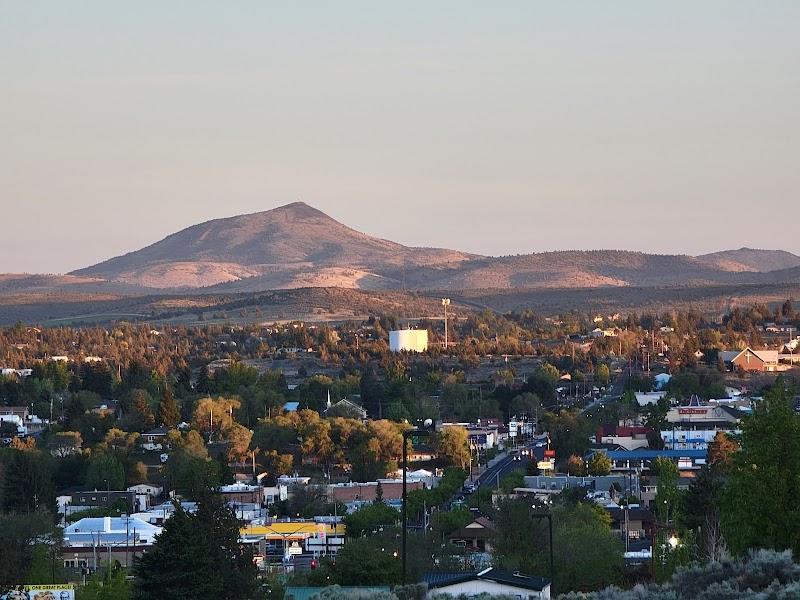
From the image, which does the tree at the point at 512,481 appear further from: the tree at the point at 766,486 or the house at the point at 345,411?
the tree at the point at 766,486

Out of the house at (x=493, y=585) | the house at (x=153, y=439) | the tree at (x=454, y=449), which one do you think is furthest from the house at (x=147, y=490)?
the house at (x=493, y=585)

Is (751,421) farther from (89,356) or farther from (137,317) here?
(137,317)

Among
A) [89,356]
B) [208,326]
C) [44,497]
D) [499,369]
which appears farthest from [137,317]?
[44,497]

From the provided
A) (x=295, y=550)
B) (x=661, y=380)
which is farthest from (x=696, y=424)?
(x=295, y=550)

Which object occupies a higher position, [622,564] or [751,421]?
[751,421]

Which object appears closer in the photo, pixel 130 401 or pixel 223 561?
pixel 223 561

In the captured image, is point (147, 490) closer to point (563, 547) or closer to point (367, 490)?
point (367, 490)

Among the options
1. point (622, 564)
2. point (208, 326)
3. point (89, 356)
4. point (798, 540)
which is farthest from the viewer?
point (208, 326)
